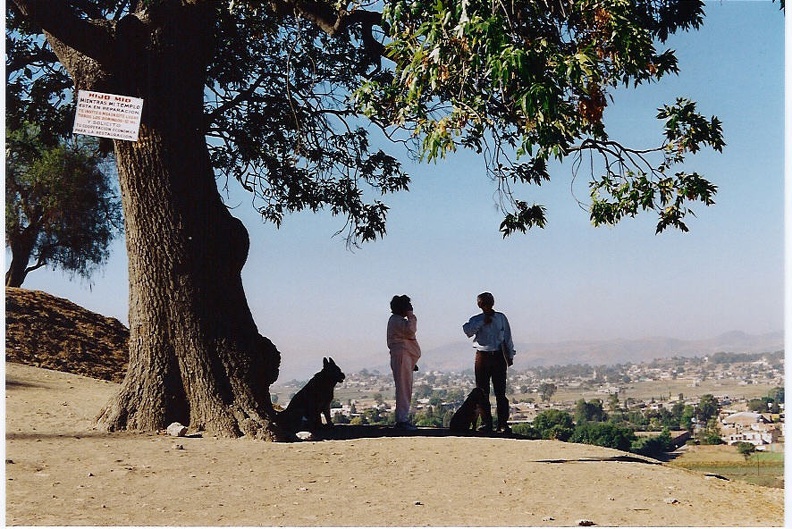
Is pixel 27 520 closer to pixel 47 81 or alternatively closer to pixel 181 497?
pixel 181 497

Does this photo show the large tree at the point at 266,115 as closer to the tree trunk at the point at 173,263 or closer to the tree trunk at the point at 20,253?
the tree trunk at the point at 173,263

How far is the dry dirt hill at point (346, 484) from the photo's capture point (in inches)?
238

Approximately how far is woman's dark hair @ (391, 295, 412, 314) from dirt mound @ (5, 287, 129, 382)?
657 centimetres

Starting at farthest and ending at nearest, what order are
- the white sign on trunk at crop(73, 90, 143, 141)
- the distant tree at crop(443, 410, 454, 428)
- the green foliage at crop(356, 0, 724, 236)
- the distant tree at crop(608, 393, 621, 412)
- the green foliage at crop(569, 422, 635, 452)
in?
1. the distant tree at crop(443, 410, 454, 428)
2. the green foliage at crop(569, 422, 635, 452)
3. the distant tree at crop(608, 393, 621, 412)
4. the white sign on trunk at crop(73, 90, 143, 141)
5. the green foliage at crop(356, 0, 724, 236)

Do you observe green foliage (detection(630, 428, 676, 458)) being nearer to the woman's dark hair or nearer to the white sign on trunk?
the woman's dark hair

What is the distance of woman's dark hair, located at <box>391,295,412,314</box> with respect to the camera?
914 centimetres

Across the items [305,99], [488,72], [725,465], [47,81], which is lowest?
[725,465]

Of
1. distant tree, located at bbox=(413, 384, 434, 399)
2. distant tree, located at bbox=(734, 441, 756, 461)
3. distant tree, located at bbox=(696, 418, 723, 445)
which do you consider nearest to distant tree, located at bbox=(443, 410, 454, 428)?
distant tree, located at bbox=(413, 384, 434, 399)

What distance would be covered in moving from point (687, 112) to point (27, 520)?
6.04 meters

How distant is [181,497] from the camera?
635 centimetres

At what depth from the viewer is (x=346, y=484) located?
268 inches

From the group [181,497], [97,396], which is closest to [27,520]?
[181,497]

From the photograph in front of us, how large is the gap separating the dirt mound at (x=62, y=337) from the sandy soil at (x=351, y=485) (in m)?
5.22

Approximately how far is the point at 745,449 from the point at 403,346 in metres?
3.43
